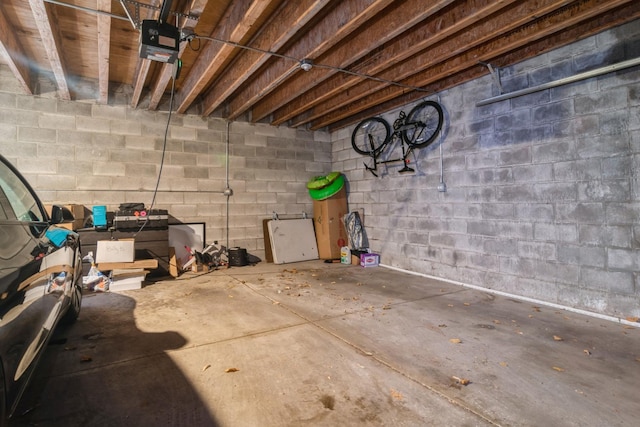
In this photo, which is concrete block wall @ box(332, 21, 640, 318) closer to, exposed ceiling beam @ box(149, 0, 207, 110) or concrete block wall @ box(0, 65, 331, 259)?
concrete block wall @ box(0, 65, 331, 259)

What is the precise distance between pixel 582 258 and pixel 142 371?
12.2 feet

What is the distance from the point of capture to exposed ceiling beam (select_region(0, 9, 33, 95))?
2.86 meters

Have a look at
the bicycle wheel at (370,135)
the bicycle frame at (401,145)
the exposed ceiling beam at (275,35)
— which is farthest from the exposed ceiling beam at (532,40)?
the exposed ceiling beam at (275,35)

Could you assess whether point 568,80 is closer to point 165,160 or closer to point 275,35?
point 275,35

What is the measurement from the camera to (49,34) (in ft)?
9.12

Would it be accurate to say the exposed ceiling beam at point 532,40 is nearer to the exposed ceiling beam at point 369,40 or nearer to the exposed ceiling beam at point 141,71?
the exposed ceiling beam at point 369,40

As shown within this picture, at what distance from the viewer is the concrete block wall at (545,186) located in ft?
9.00

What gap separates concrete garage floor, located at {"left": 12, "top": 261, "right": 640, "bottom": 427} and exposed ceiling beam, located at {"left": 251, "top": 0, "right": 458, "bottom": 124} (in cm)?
250

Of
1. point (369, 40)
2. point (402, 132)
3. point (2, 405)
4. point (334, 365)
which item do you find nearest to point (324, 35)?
point (369, 40)

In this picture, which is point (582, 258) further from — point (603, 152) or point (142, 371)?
point (142, 371)

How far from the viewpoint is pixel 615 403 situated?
1650mm

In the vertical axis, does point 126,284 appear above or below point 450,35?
below

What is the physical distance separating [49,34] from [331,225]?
4.28 metres

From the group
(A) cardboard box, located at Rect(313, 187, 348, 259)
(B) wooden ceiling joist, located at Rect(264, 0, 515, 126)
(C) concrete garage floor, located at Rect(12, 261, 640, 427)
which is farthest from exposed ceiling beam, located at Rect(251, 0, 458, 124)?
(C) concrete garage floor, located at Rect(12, 261, 640, 427)
